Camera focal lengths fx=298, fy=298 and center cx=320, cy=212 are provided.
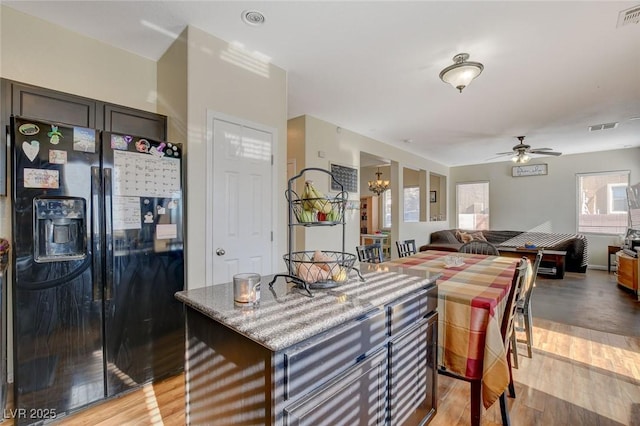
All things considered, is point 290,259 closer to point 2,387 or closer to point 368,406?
point 368,406

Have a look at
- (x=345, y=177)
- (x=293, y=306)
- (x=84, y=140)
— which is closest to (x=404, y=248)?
(x=345, y=177)

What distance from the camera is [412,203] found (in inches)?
327

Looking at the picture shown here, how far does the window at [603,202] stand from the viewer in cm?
650

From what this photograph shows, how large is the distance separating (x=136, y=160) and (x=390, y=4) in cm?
205

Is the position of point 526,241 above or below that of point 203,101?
below

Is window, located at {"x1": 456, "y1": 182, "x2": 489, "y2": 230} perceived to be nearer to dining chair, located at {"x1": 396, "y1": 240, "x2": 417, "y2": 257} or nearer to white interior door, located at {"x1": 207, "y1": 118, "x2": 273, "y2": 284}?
dining chair, located at {"x1": 396, "y1": 240, "x2": 417, "y2": 257}

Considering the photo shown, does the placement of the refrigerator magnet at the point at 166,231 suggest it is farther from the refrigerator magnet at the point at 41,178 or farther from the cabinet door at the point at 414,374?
the cabinet door at the point at 414,374

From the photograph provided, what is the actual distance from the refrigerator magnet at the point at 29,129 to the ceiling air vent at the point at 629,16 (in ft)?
12.9

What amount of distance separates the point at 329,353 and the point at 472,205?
8.75 metres

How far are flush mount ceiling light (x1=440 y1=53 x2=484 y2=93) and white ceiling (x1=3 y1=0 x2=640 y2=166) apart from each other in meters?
0.08

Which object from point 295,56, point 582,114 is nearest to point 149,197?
point 295,56

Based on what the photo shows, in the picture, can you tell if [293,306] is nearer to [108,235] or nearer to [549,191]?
[108,235]

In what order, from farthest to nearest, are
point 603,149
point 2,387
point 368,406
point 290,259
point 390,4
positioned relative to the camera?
point 603,149 < point 390,4 < point 2,387 < point 290,259 < point 368,406

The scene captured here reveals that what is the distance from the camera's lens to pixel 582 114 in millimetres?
4203
